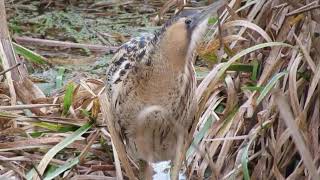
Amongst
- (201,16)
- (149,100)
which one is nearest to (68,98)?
(149,100)

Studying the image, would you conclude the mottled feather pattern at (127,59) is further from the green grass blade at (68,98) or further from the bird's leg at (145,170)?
the green grass blade at (68,98)

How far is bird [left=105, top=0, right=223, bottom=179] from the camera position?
2629 mm

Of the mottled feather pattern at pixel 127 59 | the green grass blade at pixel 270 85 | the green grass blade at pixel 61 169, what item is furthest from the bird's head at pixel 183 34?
the green grass blade at pixel 61 169

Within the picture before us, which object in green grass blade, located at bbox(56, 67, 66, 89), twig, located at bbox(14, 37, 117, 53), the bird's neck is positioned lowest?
green grass blade, located at bbox(56, 67, 66, 89)

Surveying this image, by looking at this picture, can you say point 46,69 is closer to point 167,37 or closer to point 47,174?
point 47,174

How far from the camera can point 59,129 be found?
3.58 m

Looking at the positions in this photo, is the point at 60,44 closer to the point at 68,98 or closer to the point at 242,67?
the point at 68,98

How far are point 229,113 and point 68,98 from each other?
74cm

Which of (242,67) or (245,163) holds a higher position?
(242,67)

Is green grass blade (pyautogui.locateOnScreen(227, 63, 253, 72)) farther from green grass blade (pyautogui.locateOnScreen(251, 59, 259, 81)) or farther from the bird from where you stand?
the bird

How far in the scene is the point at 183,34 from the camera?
2.60 metres

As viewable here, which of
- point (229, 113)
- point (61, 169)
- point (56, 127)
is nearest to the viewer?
point (61, 169)

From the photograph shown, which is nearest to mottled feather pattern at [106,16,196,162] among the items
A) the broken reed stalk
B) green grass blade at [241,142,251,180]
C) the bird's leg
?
the bird's leg

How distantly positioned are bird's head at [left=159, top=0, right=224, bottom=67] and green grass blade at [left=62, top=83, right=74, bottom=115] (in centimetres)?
101
